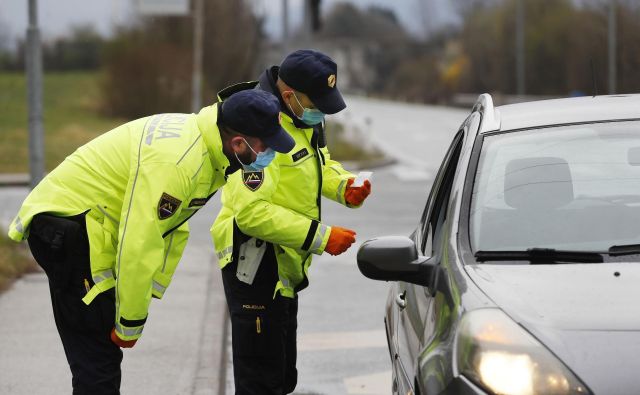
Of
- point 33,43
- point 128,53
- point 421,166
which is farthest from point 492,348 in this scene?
point 128,53

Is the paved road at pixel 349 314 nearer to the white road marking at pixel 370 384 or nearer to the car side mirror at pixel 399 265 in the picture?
the white road marking at pixel 370 384

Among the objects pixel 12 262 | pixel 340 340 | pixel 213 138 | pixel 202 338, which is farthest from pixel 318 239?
pixel 12 262

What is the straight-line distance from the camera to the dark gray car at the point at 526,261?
3389 mm

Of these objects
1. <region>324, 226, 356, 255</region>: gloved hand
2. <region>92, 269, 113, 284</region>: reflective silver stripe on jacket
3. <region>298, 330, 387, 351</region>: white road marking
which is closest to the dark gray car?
<region>324, 226, 356, 255</region>: gloved hand

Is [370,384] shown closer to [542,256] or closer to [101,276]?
[101,276]

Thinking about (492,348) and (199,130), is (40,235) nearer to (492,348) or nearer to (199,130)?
(199,130)

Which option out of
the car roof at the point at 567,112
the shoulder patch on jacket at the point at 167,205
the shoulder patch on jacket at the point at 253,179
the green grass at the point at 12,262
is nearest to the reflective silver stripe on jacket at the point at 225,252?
the shoulder patch on jacket at the point at 253,179

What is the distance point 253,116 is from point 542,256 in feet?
3.85

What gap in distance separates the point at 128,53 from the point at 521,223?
94.7 ft

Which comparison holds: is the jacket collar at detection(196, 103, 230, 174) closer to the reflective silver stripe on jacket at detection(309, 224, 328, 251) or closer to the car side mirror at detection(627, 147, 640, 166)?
the reflective silver stripe on jacket at detection(309, 224, 328, 251)

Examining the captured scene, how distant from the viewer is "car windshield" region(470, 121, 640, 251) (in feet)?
13.8

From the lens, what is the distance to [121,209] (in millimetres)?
4535

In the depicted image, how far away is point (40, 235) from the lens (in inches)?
178

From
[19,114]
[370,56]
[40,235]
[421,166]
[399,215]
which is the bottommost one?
[370,56]
